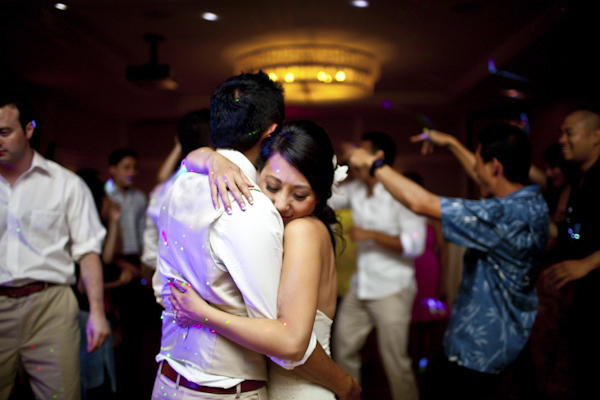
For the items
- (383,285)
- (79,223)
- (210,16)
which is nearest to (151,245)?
(79,223)

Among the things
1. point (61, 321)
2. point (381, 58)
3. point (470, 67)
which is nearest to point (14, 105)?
point (61, 321)

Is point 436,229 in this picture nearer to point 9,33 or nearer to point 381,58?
point 381,58

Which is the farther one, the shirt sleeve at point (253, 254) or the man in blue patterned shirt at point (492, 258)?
the man in blue patterned shirt at point (492, 258)

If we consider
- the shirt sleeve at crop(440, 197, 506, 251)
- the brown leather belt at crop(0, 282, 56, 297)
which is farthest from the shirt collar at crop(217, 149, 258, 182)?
the brown leather belt at crop(0, 282, 56, 297)

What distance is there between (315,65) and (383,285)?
2617 mm

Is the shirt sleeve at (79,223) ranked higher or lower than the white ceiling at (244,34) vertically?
lower

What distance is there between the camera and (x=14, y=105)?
5.52 ft

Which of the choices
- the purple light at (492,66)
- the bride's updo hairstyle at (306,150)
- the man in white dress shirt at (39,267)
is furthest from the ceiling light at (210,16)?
the purple light at (492,66)

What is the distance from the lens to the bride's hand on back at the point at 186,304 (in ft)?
3.23

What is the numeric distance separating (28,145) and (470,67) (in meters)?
4.71

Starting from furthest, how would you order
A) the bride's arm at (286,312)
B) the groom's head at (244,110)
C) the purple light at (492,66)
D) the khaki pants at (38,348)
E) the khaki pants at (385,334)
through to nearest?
the purple light at (492,66)
the khaki pants at (385,334)
the khaki pants at (38,348)
the groom's head at (244,110)
the bride's arm at (286,312)

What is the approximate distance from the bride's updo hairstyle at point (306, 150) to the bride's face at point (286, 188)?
0.05 ft

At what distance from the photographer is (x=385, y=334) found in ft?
8.23

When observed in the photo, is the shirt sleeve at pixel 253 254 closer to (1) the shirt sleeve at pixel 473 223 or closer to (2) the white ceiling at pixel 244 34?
(1) the shirt sleeve at pixel 473 223
